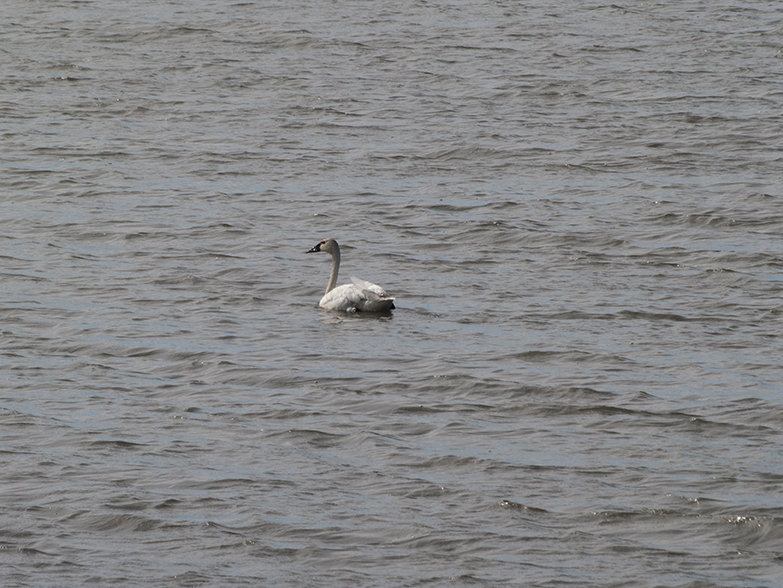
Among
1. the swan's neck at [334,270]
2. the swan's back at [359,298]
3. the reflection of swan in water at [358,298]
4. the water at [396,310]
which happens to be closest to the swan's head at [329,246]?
the swan's neck at [334,270]

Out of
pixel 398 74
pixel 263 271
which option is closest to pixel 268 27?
pixel 398 74

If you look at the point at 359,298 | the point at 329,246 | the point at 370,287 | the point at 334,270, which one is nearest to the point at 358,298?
the point at 359,298

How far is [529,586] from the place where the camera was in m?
8.02

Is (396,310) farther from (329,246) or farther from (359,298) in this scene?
(329,246)

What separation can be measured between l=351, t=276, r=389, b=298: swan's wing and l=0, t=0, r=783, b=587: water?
316mm

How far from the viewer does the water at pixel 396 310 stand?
28.9ft

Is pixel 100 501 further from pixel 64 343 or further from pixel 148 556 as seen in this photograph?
pixel 64 343

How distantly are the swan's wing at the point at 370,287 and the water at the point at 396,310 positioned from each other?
316 millimetres

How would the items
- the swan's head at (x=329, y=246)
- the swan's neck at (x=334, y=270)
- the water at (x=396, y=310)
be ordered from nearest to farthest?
the water at (x=396, y=310), the swan's neck at (x=334, y=270), the swan's head at (x=329, y=246)

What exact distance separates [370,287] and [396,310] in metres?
0.38

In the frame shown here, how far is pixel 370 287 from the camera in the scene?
1454 centimetres

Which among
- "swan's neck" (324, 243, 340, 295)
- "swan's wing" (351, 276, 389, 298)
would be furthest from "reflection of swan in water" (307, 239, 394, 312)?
"swan's neck" (324, 243, 340, 295)

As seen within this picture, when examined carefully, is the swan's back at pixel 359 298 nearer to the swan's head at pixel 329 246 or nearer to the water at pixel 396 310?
the water at pixel 396 310

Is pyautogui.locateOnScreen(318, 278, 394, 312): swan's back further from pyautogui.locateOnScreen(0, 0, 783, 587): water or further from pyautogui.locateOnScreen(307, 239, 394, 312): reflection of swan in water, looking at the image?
pyautogui.locateOnScreen(0, 0, 783, 587): water
